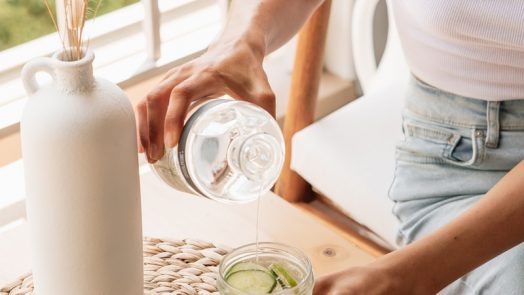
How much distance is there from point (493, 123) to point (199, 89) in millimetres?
496

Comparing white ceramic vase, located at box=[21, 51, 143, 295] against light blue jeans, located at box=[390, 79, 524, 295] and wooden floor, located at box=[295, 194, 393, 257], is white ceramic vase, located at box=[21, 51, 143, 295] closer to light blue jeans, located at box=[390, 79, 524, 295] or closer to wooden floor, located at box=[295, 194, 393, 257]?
light blue jeans, located at box=[390, 79, 524, 295]

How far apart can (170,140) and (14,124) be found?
893 millimetres

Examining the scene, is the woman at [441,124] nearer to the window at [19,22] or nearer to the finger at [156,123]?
the finger at [156,123]

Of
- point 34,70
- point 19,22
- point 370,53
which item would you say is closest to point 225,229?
point 34,70

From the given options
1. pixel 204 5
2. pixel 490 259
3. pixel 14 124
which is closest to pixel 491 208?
pixel 490 259

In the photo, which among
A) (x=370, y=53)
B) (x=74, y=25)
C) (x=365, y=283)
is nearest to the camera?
(x=74, y=25)

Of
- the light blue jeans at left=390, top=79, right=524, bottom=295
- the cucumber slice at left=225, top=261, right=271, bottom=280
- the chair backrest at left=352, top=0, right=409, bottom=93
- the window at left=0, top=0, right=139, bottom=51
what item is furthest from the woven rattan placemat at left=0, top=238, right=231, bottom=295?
the window at left=0, top=0, right=139, bottom=51

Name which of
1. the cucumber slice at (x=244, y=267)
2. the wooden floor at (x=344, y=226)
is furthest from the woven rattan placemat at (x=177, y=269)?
the wooden floor at (x=344, y=226)

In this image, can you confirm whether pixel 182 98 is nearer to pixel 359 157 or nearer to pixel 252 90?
pixel 252 90

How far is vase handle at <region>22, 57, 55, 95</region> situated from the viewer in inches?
33.6

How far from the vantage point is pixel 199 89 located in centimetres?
101

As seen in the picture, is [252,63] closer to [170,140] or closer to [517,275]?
[170,140]

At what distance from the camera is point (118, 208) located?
0.90m

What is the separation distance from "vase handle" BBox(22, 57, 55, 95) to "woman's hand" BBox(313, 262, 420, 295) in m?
0.39
